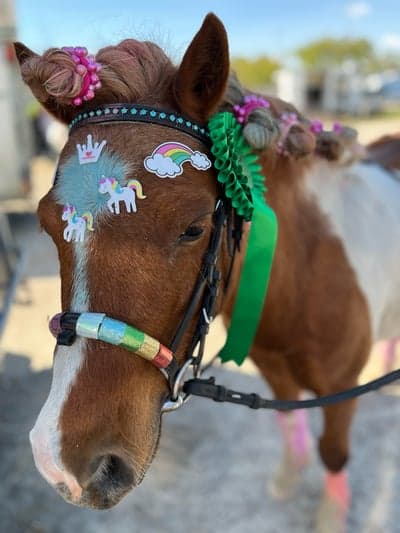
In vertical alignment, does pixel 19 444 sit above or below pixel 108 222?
below

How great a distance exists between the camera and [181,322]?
137 centimetres

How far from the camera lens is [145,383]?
129 centimetres

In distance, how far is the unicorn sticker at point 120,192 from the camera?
125cm

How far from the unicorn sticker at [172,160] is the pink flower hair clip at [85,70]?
266 mm

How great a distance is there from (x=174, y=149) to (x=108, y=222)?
284mm

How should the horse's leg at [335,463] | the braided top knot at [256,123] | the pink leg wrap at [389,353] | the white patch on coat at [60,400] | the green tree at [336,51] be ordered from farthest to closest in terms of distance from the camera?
the green tree at [336,51]
the pink leg wrap at [389,353]
the horse's leg at [335,463]
the braided top knot at [256,123]
the white patch on coat at [60,400]

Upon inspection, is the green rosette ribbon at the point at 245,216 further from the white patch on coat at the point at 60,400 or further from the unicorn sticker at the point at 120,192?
the white patch on coat at the point at 60,400

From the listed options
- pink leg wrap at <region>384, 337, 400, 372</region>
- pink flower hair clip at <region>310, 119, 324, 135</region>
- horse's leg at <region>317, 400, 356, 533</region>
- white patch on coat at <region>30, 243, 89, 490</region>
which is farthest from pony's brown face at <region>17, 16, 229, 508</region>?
pink leg wrap at <region>384, 337, 400, 372</region>

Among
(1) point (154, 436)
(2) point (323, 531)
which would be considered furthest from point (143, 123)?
(2) point (323, 531)

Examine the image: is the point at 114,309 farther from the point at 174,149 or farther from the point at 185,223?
the point at 174,149

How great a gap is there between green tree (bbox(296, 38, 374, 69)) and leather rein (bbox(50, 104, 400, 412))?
53.4 m

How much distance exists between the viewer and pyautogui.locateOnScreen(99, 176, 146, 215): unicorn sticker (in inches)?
49.4

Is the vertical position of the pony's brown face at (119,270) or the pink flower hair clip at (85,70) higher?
the pink flower hair clip at (85,70)

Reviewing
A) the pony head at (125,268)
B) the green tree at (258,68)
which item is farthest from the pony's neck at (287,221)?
the green tree at (258,68)
